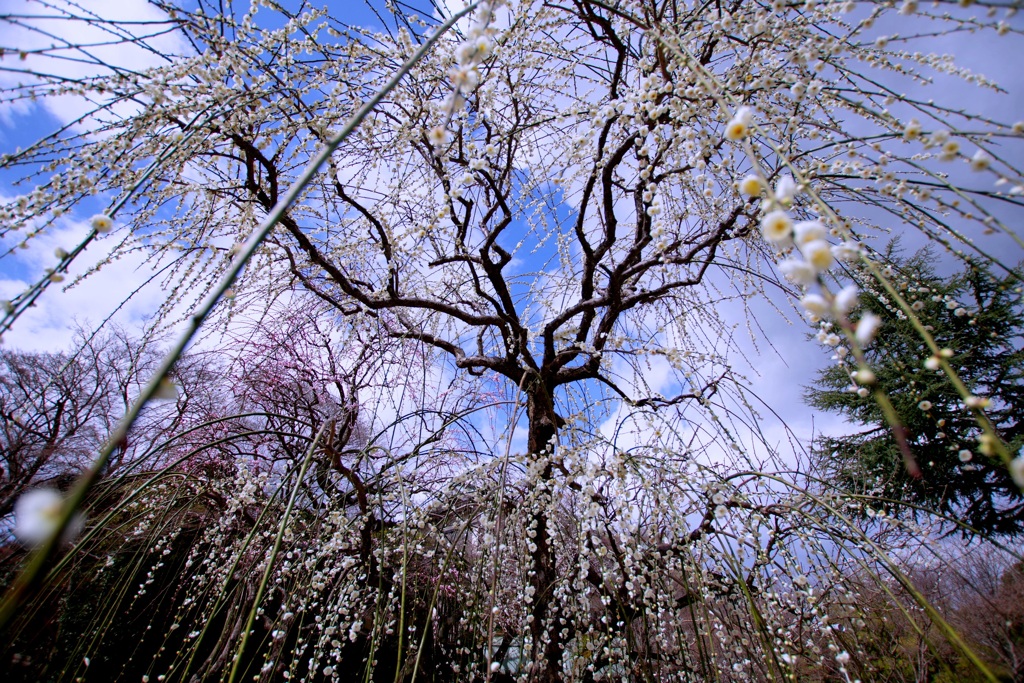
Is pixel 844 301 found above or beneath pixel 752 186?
beneath

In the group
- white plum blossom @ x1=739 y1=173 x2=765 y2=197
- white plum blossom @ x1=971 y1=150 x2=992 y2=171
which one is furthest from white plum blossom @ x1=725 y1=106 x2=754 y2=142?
white plum blossom @ x1=971 y1=150 x2=992 y2=171

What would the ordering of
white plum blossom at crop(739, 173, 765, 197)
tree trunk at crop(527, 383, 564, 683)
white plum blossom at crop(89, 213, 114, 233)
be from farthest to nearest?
1. tree trunk at crop(527, 383, 564, 683)
2. white plum blossom at crop(89, 213, 114, 233)
3. white plum blossom at crop(739, 173, 765, 197)

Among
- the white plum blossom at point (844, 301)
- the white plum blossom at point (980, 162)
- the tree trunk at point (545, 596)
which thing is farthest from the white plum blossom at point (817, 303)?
the tree trunk at point (545, 596)

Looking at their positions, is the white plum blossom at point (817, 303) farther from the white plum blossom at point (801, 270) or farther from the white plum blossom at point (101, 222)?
the white plum blossom at point (101, 222)

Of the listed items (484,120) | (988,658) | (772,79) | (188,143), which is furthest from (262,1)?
(988,658)

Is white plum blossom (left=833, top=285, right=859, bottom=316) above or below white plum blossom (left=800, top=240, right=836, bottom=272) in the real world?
below

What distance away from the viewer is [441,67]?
5.83 ft

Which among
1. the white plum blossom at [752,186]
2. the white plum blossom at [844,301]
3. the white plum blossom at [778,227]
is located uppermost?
the white plum blossom at [752,186]

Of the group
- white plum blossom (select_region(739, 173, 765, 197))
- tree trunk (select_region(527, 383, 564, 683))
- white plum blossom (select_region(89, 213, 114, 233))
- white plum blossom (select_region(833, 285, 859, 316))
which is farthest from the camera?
tree trunk (select_region(527, 383, 564, 683))

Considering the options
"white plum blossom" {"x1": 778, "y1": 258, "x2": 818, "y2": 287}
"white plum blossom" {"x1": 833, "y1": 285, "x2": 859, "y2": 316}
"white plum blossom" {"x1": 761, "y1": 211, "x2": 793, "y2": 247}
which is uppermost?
"white plum blossom" {"x1": 761, "y1": 211, "x2": 793, "y2": 247}

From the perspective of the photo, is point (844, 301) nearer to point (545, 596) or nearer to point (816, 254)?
point (816, 254)

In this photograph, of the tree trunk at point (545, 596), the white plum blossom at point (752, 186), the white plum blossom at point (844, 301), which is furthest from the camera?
the tree trunk at point (545, 596)

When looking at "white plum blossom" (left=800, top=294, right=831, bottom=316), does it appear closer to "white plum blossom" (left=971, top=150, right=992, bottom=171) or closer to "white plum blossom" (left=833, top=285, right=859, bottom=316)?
"white plum blossom" (left=833, top=285, right=859, bottom=316)

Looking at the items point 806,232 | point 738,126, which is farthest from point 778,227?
point 738,126
